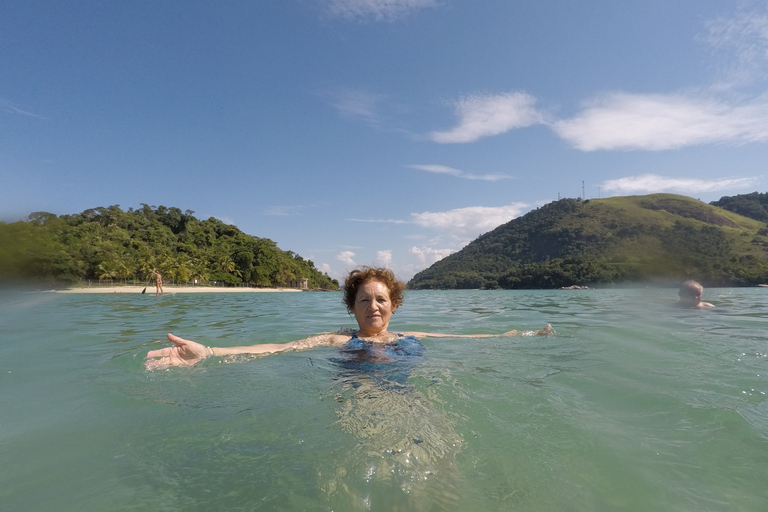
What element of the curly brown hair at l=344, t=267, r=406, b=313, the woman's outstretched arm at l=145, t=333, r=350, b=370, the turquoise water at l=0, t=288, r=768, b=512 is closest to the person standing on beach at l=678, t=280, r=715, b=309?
the turquoise water at l=0, t=288, r=768, b=512

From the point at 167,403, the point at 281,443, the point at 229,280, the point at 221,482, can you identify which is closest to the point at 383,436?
the point at 281,443

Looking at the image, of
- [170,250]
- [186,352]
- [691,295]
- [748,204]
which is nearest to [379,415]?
[186,352]

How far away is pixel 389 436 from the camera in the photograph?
2.38m

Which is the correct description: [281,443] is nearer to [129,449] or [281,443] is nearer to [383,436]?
[383,436]

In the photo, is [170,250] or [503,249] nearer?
[170,250]

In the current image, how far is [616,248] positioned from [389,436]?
8.98 meters

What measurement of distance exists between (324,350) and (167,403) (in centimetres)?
229

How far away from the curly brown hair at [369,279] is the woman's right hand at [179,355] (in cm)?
197

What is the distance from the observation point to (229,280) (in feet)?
309

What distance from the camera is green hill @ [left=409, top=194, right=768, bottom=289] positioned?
8352mm

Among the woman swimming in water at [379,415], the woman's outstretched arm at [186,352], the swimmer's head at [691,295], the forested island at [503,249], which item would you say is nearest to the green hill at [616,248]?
the forested island at [503,249]

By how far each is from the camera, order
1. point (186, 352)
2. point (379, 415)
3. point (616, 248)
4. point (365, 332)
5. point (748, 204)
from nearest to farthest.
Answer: point (379, 415)
point (186, 352)
point (365, 332)
point (616, 248)
point (748, 204)

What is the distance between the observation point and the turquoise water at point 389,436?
6.05 feet

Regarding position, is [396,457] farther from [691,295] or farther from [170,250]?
[170,250]
